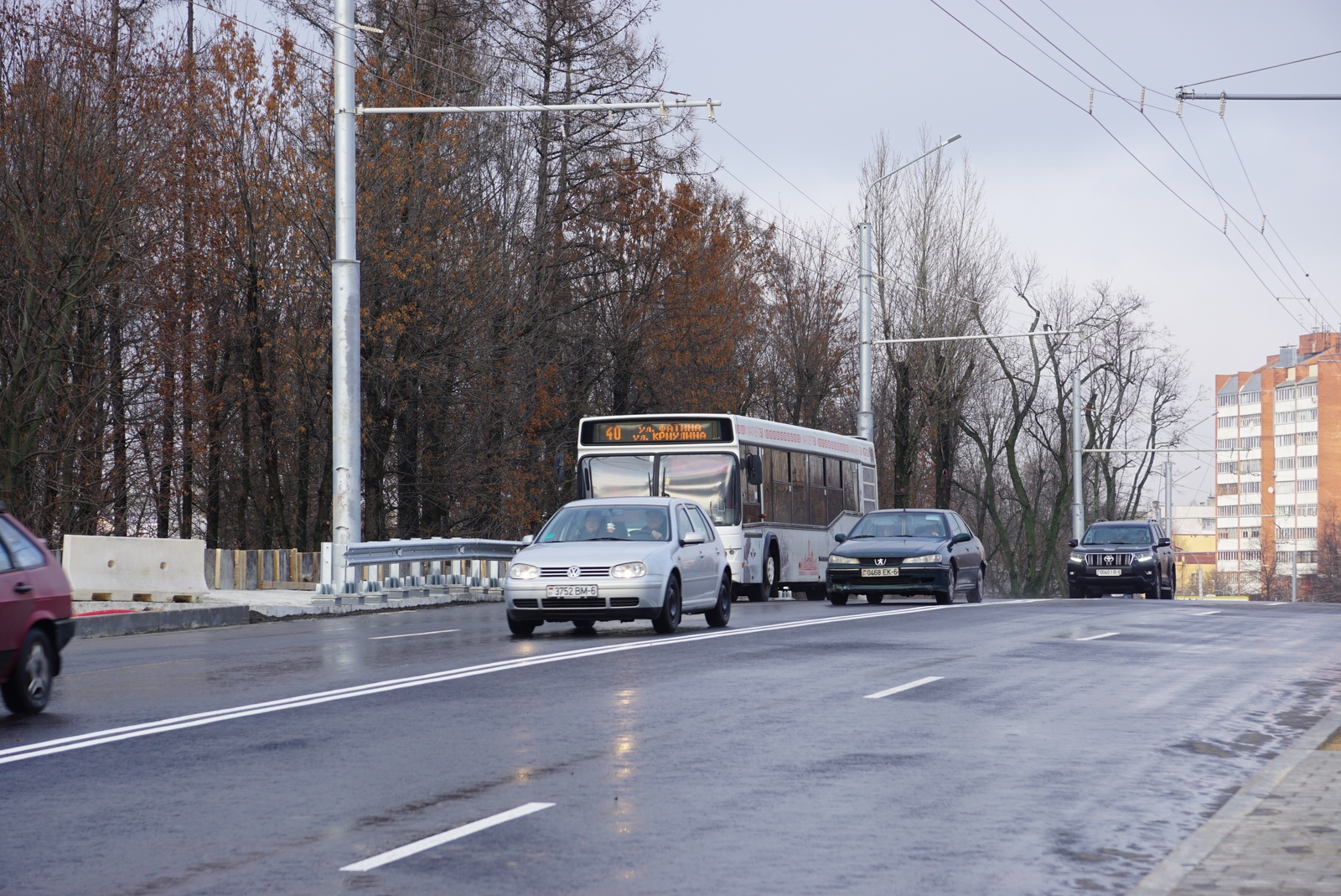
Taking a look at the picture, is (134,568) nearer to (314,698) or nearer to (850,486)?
(314,698)

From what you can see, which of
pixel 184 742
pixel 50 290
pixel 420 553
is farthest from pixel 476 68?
pixel 184 742

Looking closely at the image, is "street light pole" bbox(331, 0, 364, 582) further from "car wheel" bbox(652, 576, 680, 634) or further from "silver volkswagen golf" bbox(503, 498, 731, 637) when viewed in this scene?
"car wheel" bbox(652, 576, 680, 634)

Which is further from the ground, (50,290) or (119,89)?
(119,89)

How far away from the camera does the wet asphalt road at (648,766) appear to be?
651cm

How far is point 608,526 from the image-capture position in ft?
60.7

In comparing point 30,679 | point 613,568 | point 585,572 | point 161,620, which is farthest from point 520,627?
point 30,679

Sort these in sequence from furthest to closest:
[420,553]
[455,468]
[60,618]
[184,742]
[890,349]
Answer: [890,349] → [455,468] → [420,553] → [60,618] → [184,742]

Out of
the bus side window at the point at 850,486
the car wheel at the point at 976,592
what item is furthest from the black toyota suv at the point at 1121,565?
the car wheel at the point at 976,592

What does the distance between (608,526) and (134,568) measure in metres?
7.68

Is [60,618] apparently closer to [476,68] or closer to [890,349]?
[476,68]

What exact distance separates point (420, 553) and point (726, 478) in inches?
206

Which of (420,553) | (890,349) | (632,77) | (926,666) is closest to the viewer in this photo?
(926,666)

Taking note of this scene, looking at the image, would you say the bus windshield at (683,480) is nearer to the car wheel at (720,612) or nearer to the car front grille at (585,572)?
the car wheel at (720,612)

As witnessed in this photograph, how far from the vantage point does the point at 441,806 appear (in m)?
7.74
